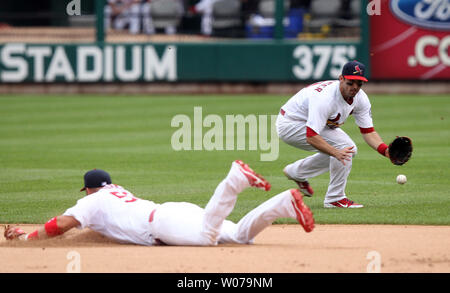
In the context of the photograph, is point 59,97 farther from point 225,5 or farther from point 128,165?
point 128,165

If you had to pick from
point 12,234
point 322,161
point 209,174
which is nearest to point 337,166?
point 322,161

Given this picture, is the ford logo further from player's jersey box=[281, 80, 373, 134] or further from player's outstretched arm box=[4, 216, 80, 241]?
player's outstretched arm box=[4, 216, 80, 241]

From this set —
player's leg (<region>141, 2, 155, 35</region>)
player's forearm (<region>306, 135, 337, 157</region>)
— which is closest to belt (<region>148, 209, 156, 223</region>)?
player's forearm (<region>306, 135, 337, 157</region>)

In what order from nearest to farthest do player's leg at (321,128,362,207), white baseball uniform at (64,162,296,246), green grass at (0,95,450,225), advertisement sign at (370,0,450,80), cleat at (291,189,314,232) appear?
cleat at (291,189,314,232) < white baseball uniform at (64,162,296,246) < player's leg at (321,128,362,207) < green grass at (0,95,450,225) < advertisement sign at (370,0,450,80)

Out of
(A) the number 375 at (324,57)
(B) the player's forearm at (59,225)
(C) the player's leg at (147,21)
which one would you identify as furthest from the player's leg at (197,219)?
(C) the player's leg at (147,21)

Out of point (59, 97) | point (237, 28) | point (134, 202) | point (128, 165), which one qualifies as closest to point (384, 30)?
point (237, 28)

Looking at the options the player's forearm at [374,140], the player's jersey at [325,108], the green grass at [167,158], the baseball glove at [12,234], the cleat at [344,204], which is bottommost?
the green grass at [167,158]

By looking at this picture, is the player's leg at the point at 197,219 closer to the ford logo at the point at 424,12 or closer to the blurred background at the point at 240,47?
the blurred background at the point at 240,47
